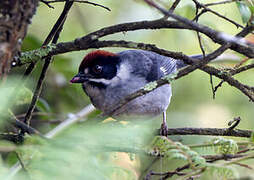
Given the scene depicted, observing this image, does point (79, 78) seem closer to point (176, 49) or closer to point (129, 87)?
point (129, 87)

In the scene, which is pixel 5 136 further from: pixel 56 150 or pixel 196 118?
pixel 196 118

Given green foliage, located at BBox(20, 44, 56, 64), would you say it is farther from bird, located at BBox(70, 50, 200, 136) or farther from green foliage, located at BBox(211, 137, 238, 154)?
bird, located at BBox(70, 50, 200, 136)

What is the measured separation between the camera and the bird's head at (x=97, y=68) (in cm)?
363

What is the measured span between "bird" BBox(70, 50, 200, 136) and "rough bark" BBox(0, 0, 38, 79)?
1.93 metres

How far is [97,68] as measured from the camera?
3.73 metres

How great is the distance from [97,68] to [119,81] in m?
0.26

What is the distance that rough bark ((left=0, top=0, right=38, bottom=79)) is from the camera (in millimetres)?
1618

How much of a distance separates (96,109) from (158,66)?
2.67ft

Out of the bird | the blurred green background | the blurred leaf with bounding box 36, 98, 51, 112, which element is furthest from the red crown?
the blurred green background

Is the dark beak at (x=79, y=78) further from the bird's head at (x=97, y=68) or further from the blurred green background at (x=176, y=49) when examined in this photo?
the blurred green background at (x=176, y=49)

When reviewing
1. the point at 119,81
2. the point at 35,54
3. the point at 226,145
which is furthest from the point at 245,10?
the point at 119,81

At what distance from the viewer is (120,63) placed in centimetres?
400

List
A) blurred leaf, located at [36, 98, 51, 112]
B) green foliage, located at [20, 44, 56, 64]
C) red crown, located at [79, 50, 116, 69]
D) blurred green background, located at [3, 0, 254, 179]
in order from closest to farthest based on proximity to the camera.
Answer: green foliage, located at [20, 44, 56, 64] → blurred leaf, located at [36, 98, 51, 112] → red crown, located at [79, 50, 116, 69] → blurred green background, located at [3, 0, 254, 179]

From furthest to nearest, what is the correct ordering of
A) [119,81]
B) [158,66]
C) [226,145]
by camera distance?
[158,66], [119,81], [226,145]
